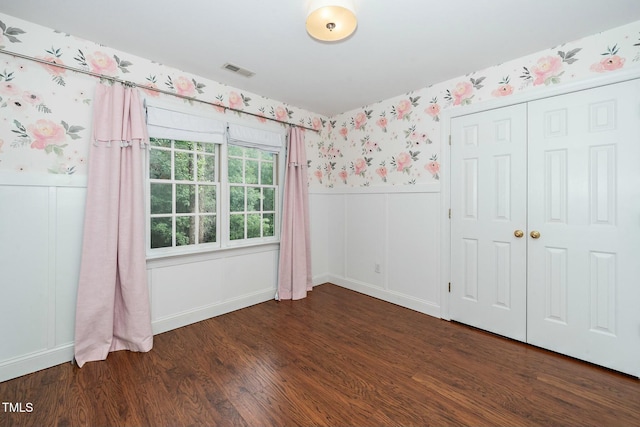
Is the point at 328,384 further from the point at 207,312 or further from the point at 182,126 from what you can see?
the point at 182,126

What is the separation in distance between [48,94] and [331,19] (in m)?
2.17

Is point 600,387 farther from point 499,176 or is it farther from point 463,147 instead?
point 463,147

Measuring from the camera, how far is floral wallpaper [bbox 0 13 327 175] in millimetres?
1942

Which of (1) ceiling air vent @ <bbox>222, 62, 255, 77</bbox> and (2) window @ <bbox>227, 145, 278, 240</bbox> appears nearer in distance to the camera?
(1) ceiling air vent @ <bbox>222, 62, 255, 77</bbox>

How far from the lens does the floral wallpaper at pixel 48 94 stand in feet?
6.37

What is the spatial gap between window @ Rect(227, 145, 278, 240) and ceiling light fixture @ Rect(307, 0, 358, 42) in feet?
5.75

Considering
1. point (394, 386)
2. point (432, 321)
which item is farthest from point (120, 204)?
point (432, 321)

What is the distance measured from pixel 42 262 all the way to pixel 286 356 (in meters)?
1.96

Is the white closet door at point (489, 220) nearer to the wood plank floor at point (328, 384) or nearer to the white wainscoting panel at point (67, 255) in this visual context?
the wood plank floor at point (328, 384)

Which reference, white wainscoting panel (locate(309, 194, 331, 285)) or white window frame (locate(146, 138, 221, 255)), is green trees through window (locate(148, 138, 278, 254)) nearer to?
white window frame (locate(146, 138, 221, 255))

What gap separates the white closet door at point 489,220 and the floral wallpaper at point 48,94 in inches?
125

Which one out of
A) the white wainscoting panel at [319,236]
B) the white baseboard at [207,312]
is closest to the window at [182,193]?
the white baseboard at [207,312]

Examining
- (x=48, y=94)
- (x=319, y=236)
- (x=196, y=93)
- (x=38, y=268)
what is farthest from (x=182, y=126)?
(x=319, y=236)

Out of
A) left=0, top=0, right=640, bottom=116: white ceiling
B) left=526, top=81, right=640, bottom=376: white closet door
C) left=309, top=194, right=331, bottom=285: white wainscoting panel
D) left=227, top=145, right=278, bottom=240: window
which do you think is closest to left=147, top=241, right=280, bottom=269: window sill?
left=227, top=145, right=278, bottom=240: window
